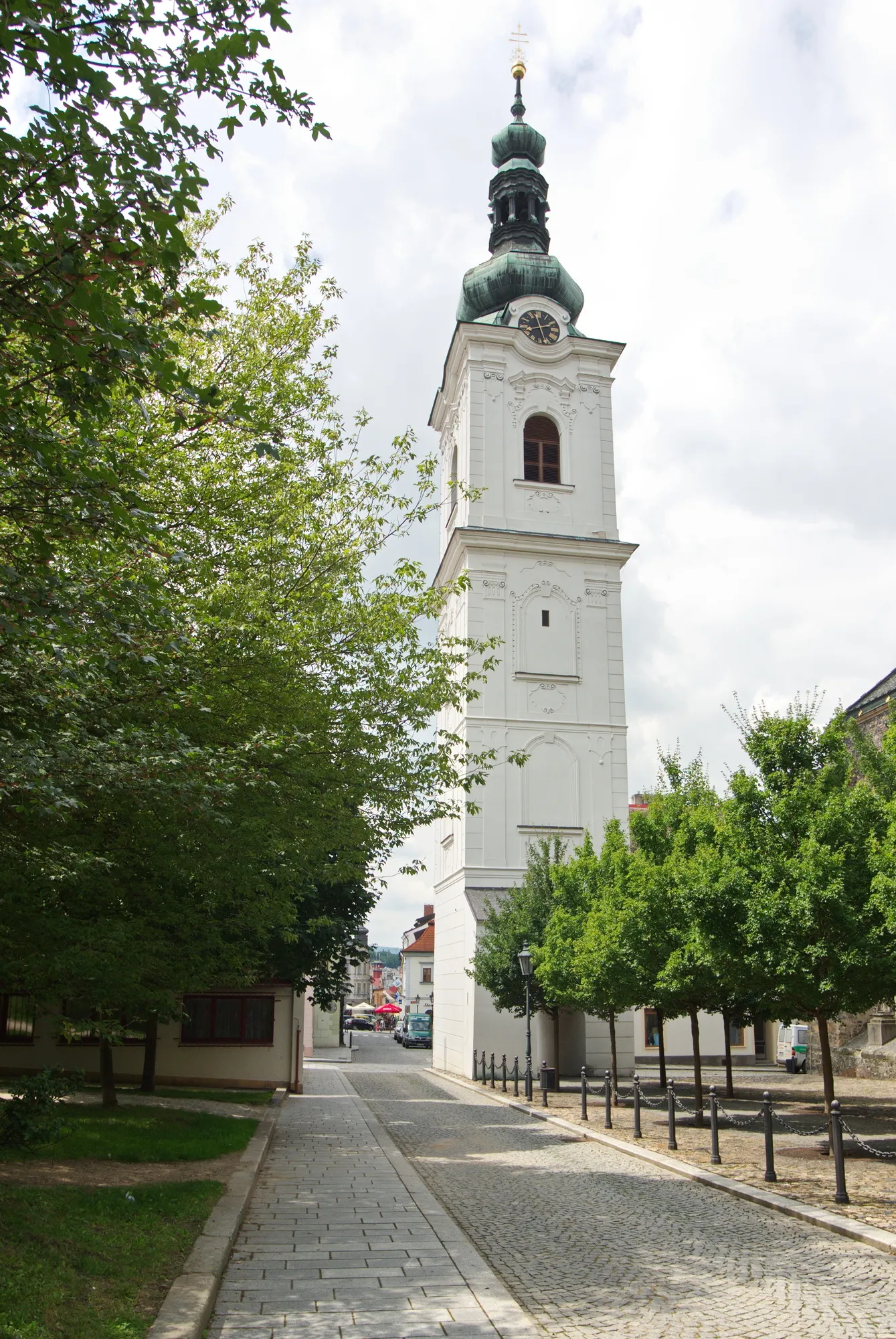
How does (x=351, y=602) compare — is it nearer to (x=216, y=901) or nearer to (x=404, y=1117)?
(x=216, y=901)

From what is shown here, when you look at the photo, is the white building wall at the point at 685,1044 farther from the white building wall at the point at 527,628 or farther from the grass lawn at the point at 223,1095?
the grass lawn at the point at 223,1095

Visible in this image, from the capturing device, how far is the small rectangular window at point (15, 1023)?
25.8 metres

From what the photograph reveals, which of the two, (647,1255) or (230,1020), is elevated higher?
(230,1020)

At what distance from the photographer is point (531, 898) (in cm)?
2881

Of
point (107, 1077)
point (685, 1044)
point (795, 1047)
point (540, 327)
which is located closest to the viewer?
point (107, 1077)

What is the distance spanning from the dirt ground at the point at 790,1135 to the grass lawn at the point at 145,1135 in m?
6.23

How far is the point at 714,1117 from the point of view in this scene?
46.8ft

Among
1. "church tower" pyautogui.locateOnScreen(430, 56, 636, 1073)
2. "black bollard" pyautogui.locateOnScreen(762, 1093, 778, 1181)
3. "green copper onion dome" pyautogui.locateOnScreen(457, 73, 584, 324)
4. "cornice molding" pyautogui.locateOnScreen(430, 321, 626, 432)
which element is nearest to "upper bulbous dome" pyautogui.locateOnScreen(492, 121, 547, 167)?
"green copper onion dome" pyautogui.locateOnScreen(457, 73, 584, 324)

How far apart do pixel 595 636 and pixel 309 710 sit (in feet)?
80.4

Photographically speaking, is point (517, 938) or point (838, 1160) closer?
point (838, 1160)

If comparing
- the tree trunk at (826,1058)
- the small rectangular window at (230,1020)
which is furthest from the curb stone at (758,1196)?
the small rectangular window at (230,1020)

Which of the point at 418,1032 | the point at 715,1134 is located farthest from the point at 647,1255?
the point at 418,1032

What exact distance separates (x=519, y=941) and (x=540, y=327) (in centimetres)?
2204

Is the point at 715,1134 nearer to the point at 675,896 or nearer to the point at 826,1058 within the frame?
the point at 826,1058
